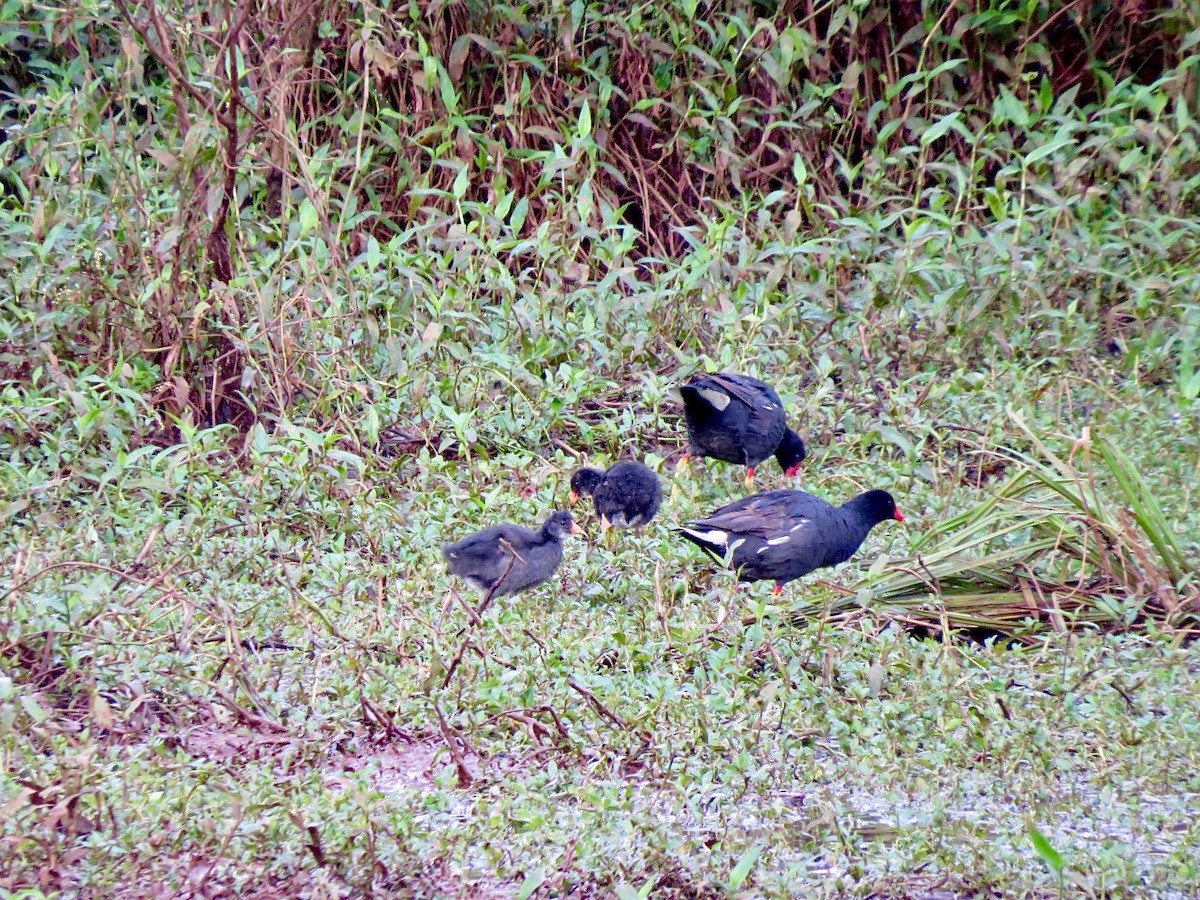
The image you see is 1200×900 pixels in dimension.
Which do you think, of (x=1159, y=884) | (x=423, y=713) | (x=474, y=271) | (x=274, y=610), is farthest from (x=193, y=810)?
(x=474, y=271)

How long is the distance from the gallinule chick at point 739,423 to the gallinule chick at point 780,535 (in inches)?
30.9

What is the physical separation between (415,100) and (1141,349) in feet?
15.2

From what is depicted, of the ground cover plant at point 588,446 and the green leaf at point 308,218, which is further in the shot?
the green leaf at point 308,218

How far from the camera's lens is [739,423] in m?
6.76

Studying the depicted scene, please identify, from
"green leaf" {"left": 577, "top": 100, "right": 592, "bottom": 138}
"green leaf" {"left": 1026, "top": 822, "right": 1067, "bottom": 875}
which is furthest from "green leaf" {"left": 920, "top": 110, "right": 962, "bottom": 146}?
"green leaf" {"left": 1026, "top": 822, "right": 1067, "bottom": 875}

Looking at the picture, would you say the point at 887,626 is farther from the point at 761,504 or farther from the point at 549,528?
the point at 549,528

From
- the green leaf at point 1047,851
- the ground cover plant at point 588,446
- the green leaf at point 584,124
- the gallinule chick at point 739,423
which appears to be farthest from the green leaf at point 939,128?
the green leaf at point 1047,851

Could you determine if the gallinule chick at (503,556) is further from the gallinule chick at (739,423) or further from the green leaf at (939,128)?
the green leaf at (939,128)

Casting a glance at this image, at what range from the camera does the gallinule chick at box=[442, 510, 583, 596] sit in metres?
5.58

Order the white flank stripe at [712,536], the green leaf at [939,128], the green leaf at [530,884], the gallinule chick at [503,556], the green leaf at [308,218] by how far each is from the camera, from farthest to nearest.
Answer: the green leaf at [939,128], the green leaf at [308,218], the white flank stripe at [712,536], the gallinule chick at [503,556], the green leaf at [530,884]

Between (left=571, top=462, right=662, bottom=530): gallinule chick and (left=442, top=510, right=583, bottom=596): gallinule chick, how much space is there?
530mm

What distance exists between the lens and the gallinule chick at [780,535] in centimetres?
581

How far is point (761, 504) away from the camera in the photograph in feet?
19.7

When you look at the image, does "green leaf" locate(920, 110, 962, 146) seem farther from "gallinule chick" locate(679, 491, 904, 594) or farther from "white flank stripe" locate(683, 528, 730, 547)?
"white flank stripe" locate(683, 528, 730, 547)
